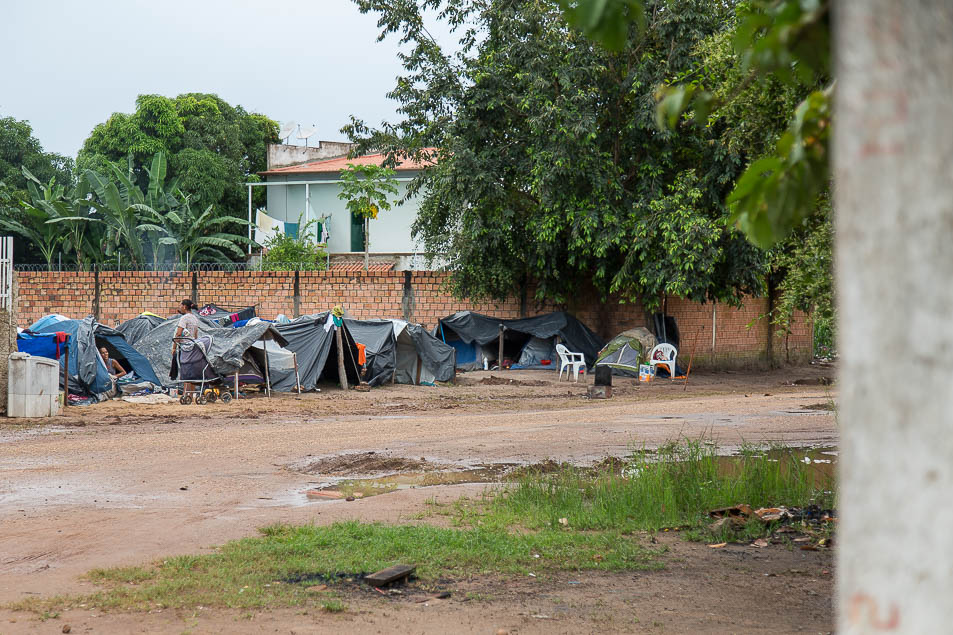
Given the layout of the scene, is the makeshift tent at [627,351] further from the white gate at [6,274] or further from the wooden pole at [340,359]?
the white gate at [6,274]

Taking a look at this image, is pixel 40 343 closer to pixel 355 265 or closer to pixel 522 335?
pixel 522 335

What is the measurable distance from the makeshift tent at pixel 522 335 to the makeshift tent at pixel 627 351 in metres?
0.83

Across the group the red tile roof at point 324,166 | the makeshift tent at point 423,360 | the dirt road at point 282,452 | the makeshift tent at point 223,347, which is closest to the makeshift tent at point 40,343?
the dirt road at point 282,452

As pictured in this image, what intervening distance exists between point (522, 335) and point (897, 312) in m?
22.6

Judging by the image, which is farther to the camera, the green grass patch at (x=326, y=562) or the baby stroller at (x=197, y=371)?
the baby stroller at (x=197, y=371)

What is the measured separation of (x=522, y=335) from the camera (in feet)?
77.9

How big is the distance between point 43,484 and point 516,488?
4.73 m

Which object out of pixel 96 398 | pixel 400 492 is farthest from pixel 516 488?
pixel 96 398

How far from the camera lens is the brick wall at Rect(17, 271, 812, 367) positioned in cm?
2459

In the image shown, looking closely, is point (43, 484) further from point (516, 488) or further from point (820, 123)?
point (820, 123)

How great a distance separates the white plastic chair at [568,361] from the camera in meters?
21.8

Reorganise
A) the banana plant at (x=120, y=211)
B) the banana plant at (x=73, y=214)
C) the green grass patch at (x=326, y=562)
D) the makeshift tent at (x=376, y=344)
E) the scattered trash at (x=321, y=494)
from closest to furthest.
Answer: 1. the green grass patch at (x=326, y=562)
2. the scattered trash at (x=321, y=494)
3. the makeshift tent at (x=376, y=344)
4. the banana plant at (x=120, y=211)
5. the banana plant at (x=73, y=214)

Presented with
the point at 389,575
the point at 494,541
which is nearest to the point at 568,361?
the point at 494,541

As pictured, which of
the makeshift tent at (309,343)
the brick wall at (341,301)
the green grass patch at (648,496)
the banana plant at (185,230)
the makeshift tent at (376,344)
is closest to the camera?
the green grass patch at (648,496)
